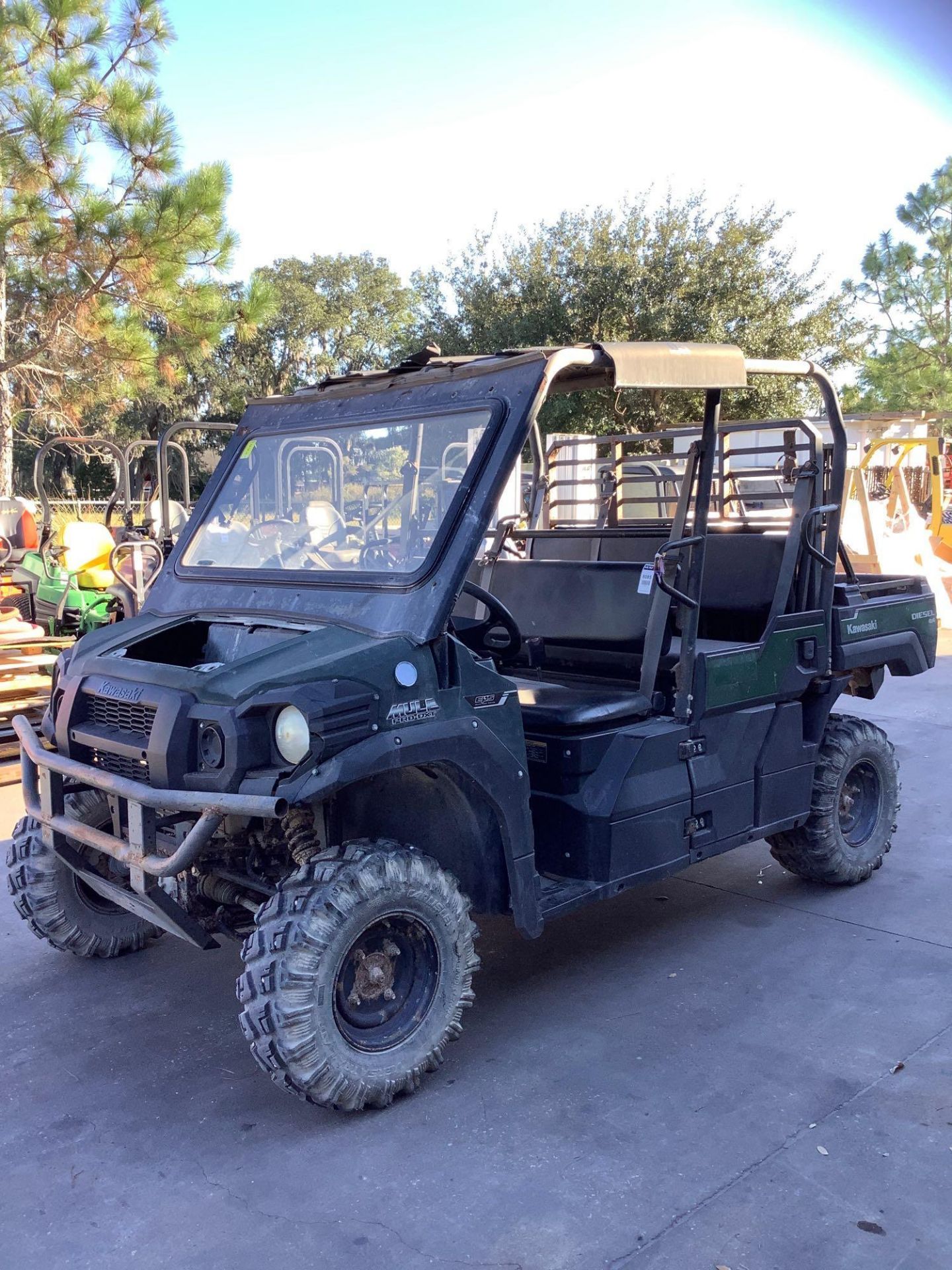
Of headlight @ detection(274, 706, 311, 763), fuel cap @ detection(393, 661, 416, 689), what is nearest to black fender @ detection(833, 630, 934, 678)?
fuel cap @ detection(393, 661, 416, 689)

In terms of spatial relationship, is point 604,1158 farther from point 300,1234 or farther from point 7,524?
point 7,524

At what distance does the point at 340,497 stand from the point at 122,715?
1102 millimetres

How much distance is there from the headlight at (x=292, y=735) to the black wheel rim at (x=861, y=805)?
307 centimetres

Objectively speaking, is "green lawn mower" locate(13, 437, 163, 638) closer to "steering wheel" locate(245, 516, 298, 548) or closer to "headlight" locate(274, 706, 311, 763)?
"steering wheel" locate(245, 516, 298, 548)

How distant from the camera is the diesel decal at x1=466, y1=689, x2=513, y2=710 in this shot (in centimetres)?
353

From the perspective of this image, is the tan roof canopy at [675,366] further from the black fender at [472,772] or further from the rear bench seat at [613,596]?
the black fender at [472,772]

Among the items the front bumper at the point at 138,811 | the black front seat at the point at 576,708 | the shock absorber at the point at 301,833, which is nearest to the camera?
the front bumper at the point at 138,811

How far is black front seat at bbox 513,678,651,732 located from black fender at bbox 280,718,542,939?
1.11 ft

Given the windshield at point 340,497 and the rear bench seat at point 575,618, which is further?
the rear bench seat at point 575,618

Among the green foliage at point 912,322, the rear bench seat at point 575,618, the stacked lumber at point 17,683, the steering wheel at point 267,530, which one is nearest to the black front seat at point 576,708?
the rear bench seat at point 575,618

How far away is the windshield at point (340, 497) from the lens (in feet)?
12.4

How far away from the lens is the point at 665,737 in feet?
13.5

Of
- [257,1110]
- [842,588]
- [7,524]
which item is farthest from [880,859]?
[7,524]

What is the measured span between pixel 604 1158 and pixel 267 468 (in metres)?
2.68
